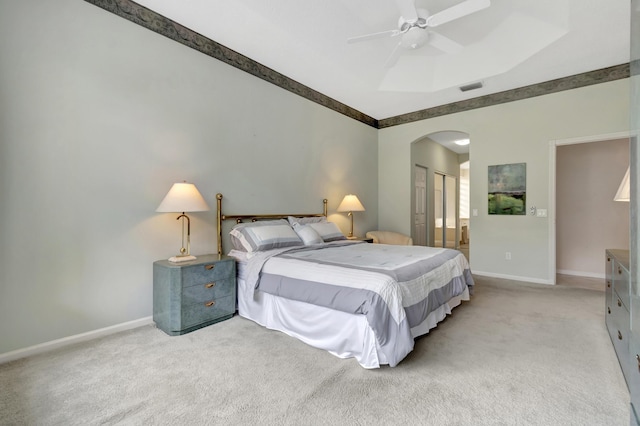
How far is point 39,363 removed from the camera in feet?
6.93

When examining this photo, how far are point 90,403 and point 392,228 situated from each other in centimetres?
513

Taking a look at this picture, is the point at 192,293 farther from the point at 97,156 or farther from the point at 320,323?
the point at 97,156

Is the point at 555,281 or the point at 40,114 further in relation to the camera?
the point at 555,281

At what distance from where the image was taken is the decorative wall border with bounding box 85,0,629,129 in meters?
2.81

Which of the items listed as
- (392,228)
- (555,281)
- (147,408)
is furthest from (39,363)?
(555,281)

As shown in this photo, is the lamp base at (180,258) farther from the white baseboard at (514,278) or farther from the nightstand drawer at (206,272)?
the white baseboard at (514,278)

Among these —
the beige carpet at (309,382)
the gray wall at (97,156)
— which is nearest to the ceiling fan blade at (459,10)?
the gray wall at (97,156)

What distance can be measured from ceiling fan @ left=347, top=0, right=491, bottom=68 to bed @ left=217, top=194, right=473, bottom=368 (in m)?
2.10

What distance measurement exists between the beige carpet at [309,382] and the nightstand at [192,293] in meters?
0.13

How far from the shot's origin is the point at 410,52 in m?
3.97

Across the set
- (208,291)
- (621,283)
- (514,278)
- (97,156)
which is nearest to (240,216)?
(208,291)

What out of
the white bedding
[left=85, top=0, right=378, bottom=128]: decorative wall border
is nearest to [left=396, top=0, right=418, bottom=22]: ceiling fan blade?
[left=85, top=0, right=378, bottom=128]: decorative wall border

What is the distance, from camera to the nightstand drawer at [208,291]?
2645 mm

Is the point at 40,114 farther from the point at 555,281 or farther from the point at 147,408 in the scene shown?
the point at 555,281
